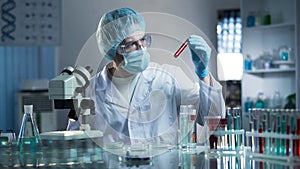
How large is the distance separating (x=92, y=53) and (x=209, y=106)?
4.11 feet

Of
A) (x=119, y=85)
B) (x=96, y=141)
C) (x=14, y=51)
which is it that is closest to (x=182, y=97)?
(x=119, y=85)

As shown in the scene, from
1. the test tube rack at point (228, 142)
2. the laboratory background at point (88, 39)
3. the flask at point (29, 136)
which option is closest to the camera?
the test tube rack at point (228, 142)

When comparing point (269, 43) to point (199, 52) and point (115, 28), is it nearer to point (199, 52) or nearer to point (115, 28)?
point (115, 28)

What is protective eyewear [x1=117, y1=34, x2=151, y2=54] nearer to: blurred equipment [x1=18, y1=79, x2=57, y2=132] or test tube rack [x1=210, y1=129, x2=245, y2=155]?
test tube rack [x1=210, y1=129, x2=245, y2=155]

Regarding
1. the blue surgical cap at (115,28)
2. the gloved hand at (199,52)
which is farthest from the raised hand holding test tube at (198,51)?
the blue surgical cap at (115,28)

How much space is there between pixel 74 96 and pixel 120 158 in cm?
32

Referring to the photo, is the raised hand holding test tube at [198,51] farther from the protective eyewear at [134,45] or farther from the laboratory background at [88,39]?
the laboratory background at [88,39]

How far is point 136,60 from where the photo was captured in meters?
2.24

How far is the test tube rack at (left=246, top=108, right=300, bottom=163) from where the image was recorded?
1432 mm

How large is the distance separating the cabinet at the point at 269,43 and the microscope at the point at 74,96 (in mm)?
2881

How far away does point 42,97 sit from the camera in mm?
4734

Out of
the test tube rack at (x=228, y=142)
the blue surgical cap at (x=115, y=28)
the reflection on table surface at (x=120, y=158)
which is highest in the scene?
the blue surgical cap at (x=115, y=28)

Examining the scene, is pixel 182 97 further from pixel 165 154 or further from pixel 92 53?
pixel 92 53

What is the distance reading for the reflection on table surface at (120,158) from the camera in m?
1.44
